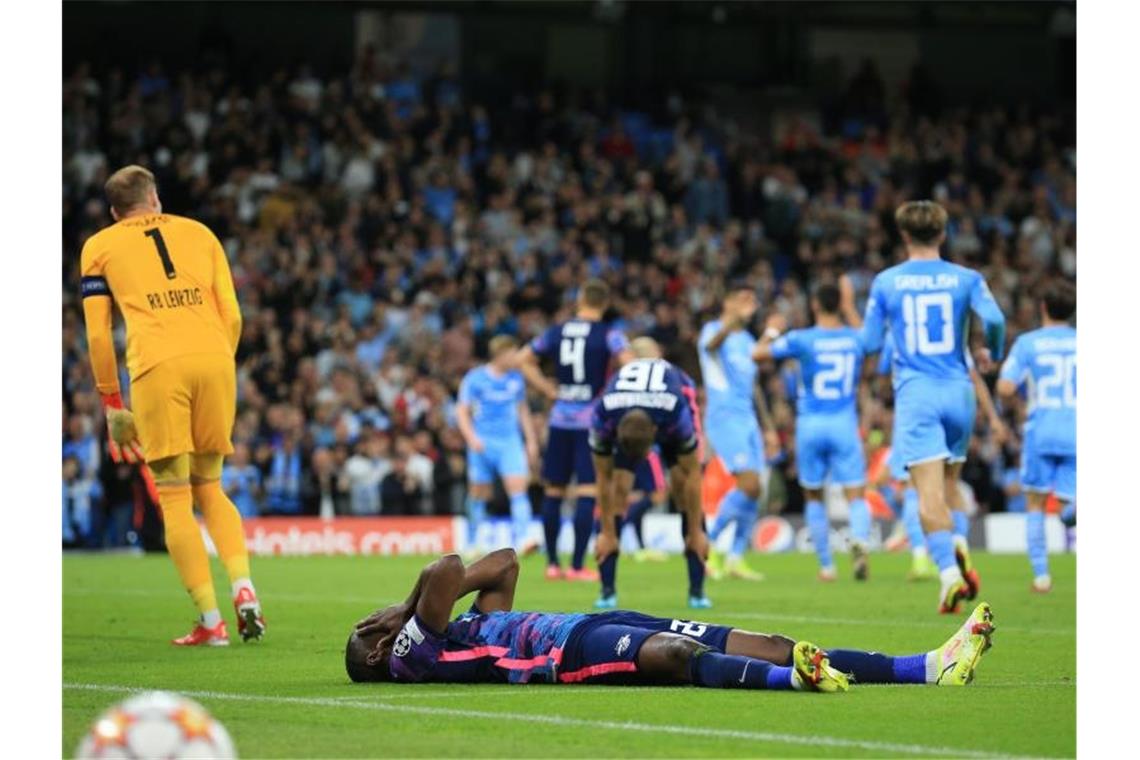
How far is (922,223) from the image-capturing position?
13.2 meters

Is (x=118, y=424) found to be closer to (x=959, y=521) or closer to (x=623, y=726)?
(x=623, y=726)

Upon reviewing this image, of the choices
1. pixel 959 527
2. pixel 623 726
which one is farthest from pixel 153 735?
pixel 959 527

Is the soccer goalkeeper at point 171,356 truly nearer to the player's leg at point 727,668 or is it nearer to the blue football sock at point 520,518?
the player's leg at point 727,668

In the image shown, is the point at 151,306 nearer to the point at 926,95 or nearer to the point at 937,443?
the point at 937,443

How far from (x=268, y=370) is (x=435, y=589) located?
19083mm

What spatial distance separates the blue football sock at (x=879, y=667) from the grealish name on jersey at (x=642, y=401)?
15.3 ft

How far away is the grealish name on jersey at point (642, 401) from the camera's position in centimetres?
1280

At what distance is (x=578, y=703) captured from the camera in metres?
7.95

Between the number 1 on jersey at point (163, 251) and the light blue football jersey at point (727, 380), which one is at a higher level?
the number 1 on jersey at point (163, 251)

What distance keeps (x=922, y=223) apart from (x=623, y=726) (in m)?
6.80

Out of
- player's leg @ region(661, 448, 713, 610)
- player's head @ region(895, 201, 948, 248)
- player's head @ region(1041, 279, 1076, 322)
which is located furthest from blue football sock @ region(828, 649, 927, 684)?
player's head @ region(1041, 279, 1076, 322)

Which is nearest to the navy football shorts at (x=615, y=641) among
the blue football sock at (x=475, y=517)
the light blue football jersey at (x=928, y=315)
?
the light blue football jersey at (x=928, y=315)
